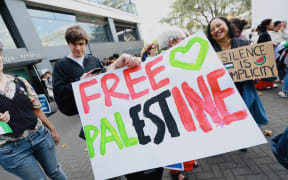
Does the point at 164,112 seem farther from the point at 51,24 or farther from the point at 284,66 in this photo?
the point at 51,24

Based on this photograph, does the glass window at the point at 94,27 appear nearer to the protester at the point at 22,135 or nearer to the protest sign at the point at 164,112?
→ the protester at the point at 22,135

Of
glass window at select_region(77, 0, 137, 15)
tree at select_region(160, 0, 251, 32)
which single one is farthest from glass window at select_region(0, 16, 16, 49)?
tree at select_region(160, 0, 251, 32)

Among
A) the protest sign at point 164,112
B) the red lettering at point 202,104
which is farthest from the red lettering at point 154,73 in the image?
the red lettering at point 202,104

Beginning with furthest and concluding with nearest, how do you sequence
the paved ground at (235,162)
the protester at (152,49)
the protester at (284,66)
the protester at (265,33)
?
1. the protester at (265,33)
2. the protester at (284,66)
3. the protester at (152,49)
4. the paved ground at (235,162)

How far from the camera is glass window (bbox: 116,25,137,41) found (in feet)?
67.8

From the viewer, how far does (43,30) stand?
31.9ft

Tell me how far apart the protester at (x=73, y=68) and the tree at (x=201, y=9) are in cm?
2158

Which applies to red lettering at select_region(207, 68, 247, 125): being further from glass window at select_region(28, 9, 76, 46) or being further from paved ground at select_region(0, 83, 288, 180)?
glass window at select_region(28, 9, 76, 46)

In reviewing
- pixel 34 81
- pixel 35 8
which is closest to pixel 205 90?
pixel 34 81

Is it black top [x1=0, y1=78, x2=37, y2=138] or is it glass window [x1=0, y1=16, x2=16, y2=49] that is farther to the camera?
glass window [x1=0, y1=16, x2=16, y2=49]

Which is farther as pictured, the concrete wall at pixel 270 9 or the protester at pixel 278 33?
the concrete wall at pixel 270 9

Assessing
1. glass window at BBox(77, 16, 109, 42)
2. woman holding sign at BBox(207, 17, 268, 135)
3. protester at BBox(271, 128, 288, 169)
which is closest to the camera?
protester at BBox(271, 128, 288, 169)

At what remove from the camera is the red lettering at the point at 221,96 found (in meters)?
0.87

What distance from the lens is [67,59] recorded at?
1.36 meters
